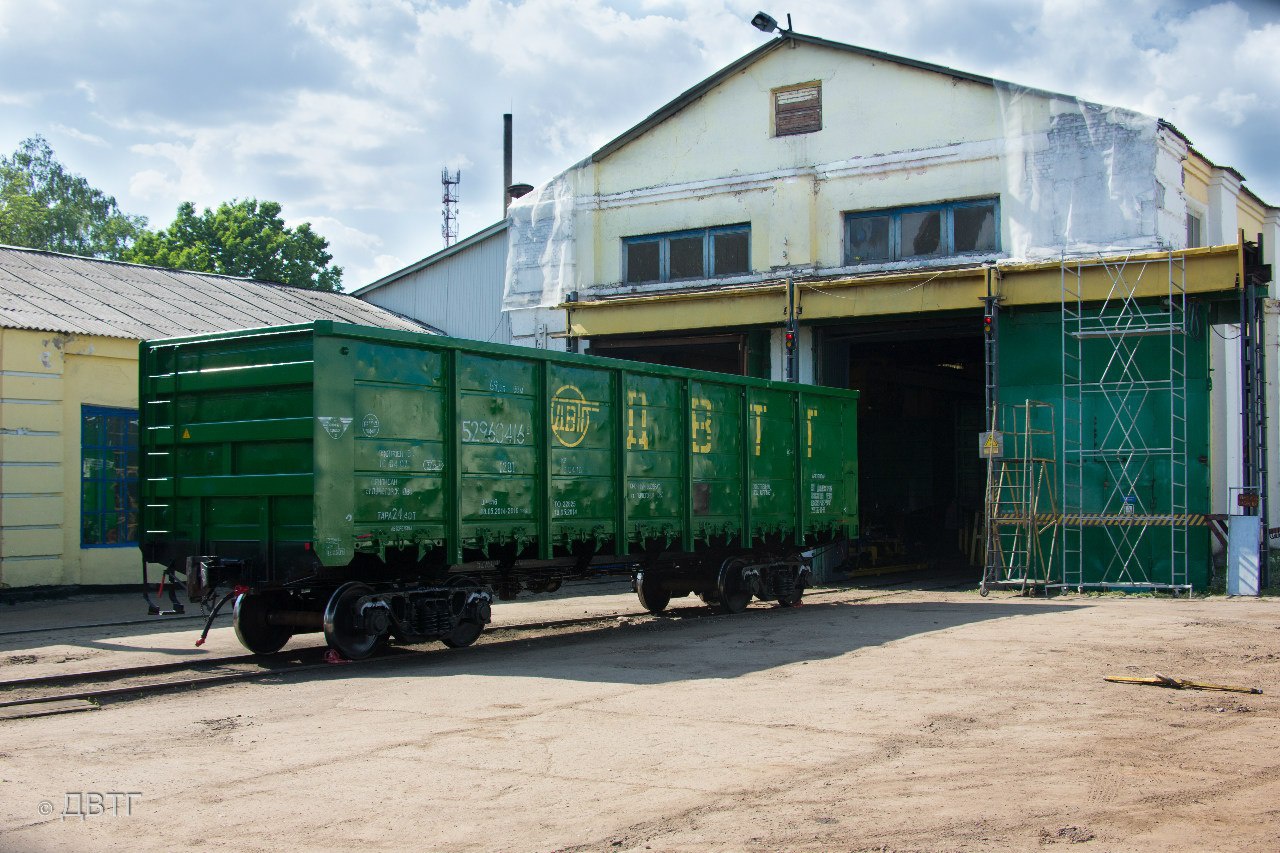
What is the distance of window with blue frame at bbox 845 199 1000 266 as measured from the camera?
21891 mm

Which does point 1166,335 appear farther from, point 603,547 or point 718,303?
point 603,547

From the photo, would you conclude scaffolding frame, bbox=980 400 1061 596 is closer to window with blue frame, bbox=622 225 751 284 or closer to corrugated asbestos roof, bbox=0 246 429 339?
window with blue frame, bbox=622 225 751 284

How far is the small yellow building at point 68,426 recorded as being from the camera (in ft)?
57.0

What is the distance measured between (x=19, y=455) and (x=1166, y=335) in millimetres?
18022

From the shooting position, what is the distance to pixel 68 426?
18094 mm

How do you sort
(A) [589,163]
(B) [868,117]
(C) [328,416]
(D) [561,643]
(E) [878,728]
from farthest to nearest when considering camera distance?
(A) [589,163] < (B) [868,117] < (D) [561,643] < (C) [328,416] < (E) [878,728]

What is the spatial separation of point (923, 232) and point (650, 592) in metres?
10.1

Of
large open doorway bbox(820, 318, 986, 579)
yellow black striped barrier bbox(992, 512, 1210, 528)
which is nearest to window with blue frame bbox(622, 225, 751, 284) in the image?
large open doorway bbox(820, 318, 986, 579)

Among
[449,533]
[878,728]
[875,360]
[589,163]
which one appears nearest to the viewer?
[878,728]

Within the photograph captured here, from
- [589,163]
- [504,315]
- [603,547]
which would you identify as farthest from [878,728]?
[504,315]

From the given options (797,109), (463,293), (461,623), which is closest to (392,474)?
(461,623)

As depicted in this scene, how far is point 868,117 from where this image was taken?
2295 centimetres

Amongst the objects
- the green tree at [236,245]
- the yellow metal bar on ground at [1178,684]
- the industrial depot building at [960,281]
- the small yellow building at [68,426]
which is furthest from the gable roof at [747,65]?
the green tree at [236,245]

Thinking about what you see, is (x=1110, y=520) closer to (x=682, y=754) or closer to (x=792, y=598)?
(x=792, y=598)
